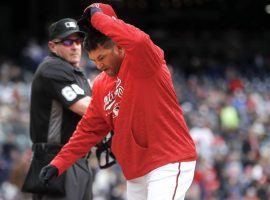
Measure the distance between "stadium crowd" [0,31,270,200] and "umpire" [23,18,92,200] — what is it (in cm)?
250

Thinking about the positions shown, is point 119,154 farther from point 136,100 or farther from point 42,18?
point 42,18

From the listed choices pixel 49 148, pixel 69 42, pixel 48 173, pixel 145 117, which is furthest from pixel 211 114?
pixel 145 117

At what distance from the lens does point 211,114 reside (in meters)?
17.2

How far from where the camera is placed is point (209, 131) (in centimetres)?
1475

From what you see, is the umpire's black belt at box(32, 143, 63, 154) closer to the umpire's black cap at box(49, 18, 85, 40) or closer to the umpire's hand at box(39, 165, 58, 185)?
the umpire's hand at box(39, 165, 58, 185)

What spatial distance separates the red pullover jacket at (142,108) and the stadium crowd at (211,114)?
352cm

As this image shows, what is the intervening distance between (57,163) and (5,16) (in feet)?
63.3

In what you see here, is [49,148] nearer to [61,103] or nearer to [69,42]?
[61,103]

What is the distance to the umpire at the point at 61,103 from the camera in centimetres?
562

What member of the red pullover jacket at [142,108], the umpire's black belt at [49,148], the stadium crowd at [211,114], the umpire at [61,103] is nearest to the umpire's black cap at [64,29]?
the umpire at [61,103]

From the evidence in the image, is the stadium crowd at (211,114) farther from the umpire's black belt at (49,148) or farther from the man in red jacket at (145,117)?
the man in red jacket at (145,117)

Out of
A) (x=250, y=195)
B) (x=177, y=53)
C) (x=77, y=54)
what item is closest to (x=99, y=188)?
(x=250, y=195)

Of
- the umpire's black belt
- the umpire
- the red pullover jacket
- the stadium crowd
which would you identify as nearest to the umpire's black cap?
the umpire

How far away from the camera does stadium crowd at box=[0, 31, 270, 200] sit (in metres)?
12.3
